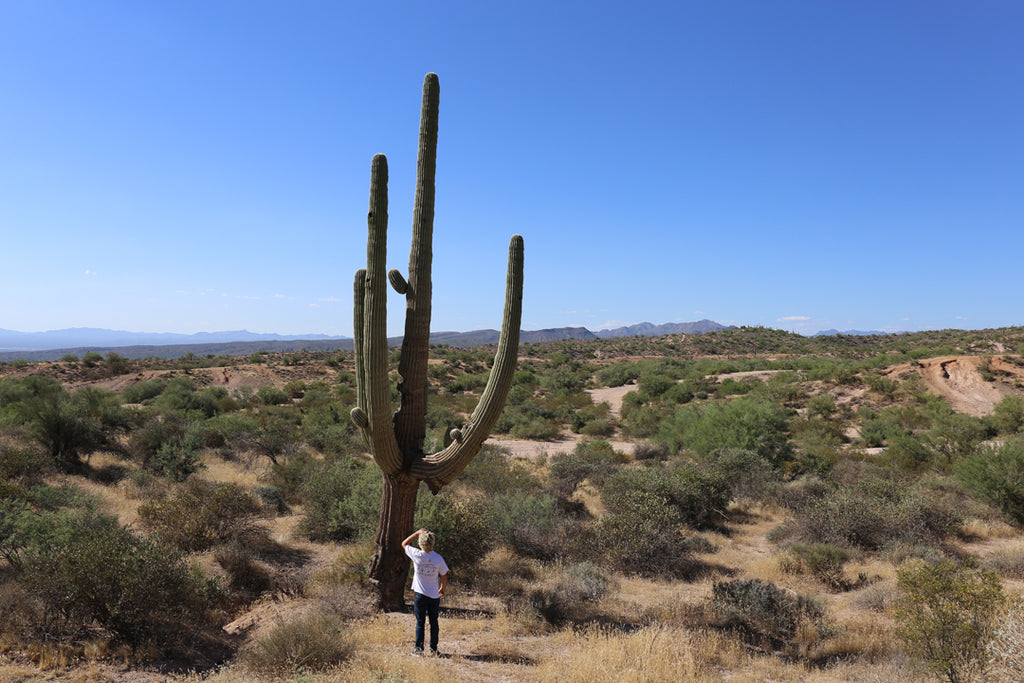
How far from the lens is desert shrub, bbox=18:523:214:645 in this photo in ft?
17.3

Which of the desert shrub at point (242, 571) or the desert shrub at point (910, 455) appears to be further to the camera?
the desert shrub at point (910, 455)

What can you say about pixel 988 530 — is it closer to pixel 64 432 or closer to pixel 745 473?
pixel 745 473

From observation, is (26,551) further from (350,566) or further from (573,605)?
(573,605)

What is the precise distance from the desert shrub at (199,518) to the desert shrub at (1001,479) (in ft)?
49.7

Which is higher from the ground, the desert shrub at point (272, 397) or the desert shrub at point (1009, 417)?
the desert shrub at point (1009, 417)

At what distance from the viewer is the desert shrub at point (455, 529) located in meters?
7.77

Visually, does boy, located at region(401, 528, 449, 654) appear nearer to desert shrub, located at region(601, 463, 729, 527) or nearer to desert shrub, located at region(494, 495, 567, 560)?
desert shrub, located at region(494, 495, 567, 560)

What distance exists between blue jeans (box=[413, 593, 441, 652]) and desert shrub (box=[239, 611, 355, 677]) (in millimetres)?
711

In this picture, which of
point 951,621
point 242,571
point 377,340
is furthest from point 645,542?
point 242,571

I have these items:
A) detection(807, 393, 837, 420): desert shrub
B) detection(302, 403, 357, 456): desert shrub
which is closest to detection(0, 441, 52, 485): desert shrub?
detection(302, 403, 357, 456): desert shrub

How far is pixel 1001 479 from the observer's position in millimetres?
10242

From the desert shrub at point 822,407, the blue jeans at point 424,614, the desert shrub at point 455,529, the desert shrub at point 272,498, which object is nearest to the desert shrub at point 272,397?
the desert shrub at point 272,498

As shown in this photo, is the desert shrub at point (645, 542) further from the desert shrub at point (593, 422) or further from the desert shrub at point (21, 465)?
the desert shrub at point (593, 422)

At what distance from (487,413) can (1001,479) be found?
38.2ft
